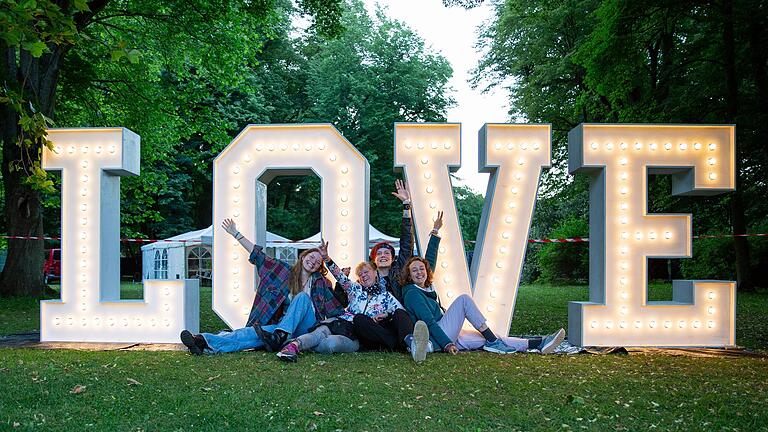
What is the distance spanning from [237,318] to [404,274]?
2.15m

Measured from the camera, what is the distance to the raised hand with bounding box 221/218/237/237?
25.3 ft

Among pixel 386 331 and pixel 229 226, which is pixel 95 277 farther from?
pixel 386 331

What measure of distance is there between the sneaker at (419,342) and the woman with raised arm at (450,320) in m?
0.69

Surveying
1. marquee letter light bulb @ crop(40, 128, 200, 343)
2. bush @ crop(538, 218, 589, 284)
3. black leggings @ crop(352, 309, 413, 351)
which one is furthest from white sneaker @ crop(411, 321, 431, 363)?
bush @ crop(538, 218, 589, 284)

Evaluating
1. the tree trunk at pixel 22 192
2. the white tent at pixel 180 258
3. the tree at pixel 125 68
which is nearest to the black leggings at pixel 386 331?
the tree at pixel 125 68

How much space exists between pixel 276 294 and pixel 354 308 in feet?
3.06

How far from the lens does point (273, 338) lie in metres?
7.00

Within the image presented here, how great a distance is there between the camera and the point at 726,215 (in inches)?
764

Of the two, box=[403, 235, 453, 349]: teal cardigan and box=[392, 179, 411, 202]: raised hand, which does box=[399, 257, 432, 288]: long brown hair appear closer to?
box=[403, 235, 453, 349]: teal cardigan

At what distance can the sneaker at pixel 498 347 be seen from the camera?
7.25 meters

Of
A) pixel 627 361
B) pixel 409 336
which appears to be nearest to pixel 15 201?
pixel 409 336

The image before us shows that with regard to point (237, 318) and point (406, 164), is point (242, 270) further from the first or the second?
point (406, 164)

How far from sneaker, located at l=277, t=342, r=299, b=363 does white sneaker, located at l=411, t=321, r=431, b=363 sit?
116cm

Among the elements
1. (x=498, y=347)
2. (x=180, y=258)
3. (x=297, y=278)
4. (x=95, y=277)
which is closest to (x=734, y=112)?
(x=498, y=347)
